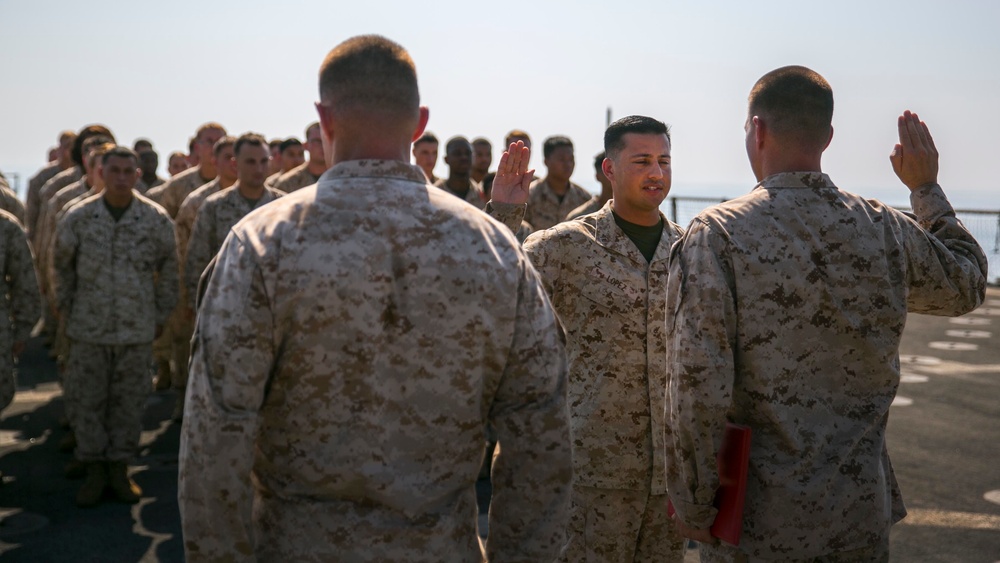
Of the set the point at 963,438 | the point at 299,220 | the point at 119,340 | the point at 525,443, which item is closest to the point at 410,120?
the point at 299,220

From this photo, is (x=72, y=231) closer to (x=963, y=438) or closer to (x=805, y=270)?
(x=805, y=270)

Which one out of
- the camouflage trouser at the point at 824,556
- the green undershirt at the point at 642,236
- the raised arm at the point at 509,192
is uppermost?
the raised arm at the point at 509,192

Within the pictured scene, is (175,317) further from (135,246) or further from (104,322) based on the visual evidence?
(104,322)

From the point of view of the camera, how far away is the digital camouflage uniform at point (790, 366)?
9.70ft

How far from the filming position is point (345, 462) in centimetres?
226

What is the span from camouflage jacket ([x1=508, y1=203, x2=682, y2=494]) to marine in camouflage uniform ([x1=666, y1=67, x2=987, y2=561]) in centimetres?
94

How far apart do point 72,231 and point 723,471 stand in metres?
5.41

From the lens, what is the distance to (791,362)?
2.99m

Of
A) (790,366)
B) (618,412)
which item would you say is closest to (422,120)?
(790,366)

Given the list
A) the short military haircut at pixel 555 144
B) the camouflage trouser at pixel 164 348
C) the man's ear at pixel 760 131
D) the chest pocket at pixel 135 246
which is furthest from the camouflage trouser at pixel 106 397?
the man's ear at pixel 760 131

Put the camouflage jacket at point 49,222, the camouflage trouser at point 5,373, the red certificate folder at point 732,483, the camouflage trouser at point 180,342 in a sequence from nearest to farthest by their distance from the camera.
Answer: the red certificate folder at point 732,483 → the camouflage trouser at point 5,373 → the camouflage trouser at point 180,342 → the camouflage jacket at point 49,222

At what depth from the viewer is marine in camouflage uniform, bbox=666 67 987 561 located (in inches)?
116

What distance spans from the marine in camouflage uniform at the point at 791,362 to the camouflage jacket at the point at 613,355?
937 mm

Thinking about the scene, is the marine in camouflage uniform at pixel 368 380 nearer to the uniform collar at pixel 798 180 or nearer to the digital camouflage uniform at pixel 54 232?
the uniform collar at pixel 798 180
